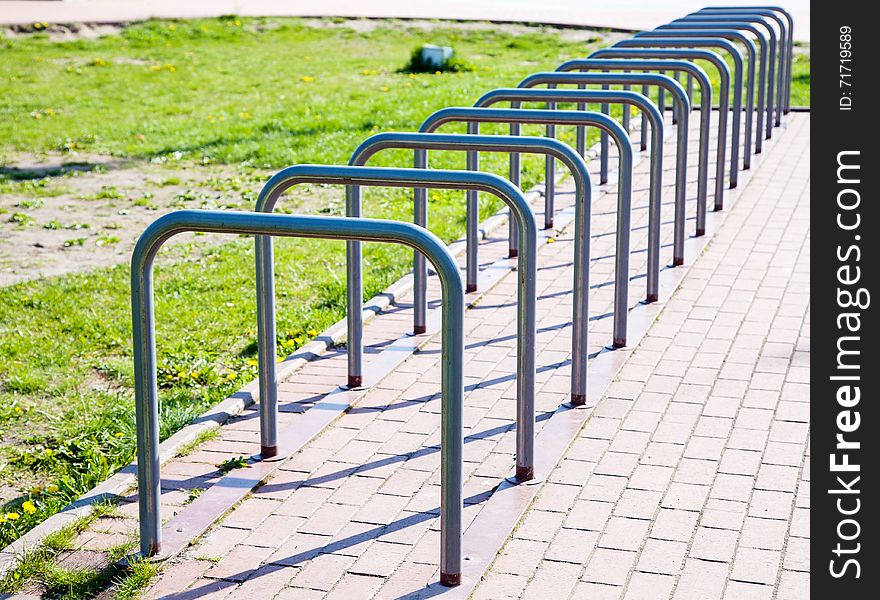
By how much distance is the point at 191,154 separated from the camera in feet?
36.4

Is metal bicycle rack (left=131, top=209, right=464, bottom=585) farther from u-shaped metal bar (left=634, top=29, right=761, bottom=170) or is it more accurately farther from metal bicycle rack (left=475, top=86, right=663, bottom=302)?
u-shaped metal bar (left=634, top=29, right=761, bottom=170)

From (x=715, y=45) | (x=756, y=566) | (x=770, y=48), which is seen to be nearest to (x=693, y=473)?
(x=756, y=566)

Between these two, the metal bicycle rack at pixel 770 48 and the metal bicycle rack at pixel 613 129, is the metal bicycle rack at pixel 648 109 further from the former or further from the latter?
the metal bicycle rack at pixel 770 48

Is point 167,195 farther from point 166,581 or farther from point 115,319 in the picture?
point 166,581

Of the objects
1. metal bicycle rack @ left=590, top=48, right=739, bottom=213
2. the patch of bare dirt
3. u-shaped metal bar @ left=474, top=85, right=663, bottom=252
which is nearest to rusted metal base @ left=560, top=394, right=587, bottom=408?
u-shaped metal bar @ left=474, top=85, right=663, bottom=252

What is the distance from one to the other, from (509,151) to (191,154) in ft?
21.6

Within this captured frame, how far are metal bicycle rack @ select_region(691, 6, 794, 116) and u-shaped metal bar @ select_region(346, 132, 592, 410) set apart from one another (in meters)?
5.72

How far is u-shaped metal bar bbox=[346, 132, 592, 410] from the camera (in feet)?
16.1

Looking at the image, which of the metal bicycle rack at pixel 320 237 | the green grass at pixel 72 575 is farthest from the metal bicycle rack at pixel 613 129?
the green grass at pixel 72 575

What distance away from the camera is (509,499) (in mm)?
4434

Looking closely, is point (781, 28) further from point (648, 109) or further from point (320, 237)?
point (320, 237)

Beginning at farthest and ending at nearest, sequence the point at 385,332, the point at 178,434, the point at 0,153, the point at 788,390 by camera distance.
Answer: the point at 0,153 < the point at 385,332 < the point at 788,390 < the point at 178,434
